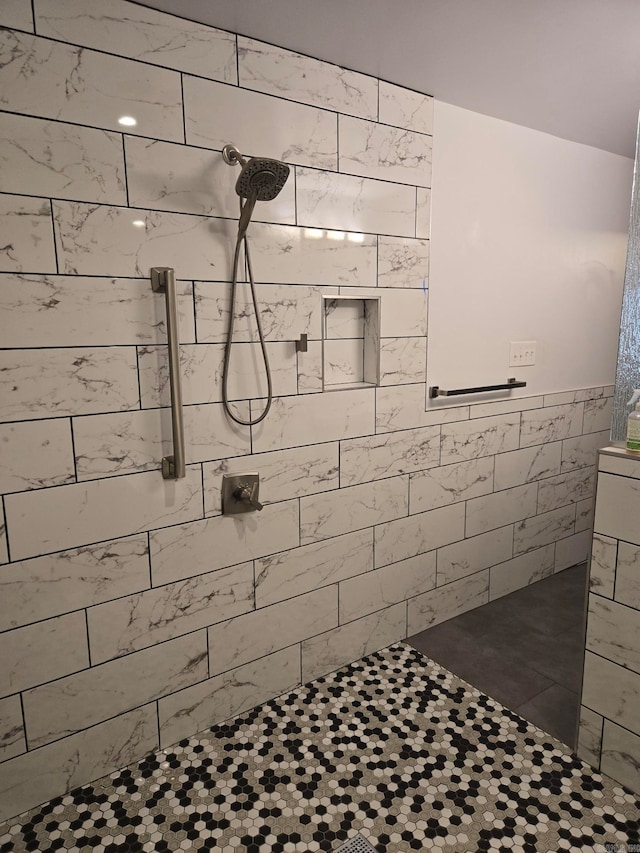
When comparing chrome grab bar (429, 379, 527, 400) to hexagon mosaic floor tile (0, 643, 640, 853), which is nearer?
hexagon mosaic floor tile (0, 643, 640, 853)

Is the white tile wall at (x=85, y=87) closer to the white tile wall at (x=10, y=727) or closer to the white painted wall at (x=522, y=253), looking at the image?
the white painted wall at (x=522, y=253)

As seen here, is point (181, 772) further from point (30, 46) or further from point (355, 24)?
point (355, 24)

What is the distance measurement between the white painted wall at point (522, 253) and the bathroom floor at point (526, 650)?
107 cm

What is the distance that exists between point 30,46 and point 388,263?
1.30 m

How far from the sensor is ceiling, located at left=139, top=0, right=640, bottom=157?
160cm

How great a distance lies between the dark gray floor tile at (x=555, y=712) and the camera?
191cm

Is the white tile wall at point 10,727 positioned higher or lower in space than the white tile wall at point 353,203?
lower

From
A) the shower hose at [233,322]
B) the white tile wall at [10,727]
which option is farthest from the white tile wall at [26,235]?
the white tile wall at [10,727]

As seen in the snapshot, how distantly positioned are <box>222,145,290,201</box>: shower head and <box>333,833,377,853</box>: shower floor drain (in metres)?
1.80

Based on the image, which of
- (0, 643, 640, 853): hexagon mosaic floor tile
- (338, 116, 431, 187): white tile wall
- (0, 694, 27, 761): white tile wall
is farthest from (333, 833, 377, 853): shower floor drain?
(338, 116, 431, 187): white tile wall

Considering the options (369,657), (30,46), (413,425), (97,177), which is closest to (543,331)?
(413,425)

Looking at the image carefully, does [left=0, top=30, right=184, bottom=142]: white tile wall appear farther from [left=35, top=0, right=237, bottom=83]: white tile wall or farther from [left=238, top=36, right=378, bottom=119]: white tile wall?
[left=238, top=36, right=378, bottom=119]: white tile wall

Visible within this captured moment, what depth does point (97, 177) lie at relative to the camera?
153 centimetres

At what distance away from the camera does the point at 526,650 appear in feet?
7.85
